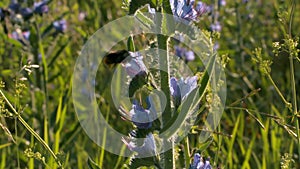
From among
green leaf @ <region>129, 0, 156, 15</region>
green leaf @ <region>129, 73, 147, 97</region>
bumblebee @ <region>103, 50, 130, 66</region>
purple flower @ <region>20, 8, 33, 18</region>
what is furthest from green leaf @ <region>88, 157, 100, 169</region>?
purple flower @ <region>20, 8, 33, 18</region>

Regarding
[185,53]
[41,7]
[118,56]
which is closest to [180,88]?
[118,56]

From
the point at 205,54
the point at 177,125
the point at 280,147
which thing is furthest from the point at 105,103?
the point at 177,125

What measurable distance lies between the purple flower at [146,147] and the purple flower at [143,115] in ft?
0.09

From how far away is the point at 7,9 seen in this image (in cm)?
300

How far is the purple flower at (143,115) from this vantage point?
1323 millimetres

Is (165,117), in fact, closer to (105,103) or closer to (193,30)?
(193,30)

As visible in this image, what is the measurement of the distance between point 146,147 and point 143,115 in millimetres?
77

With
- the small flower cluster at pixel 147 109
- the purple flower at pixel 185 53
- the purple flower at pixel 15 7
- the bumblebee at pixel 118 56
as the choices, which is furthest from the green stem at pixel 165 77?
the purple flower at pixel 15 7

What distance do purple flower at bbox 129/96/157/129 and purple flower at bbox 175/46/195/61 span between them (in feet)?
5.40

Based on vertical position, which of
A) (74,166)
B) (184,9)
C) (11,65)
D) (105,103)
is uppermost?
(184,9)

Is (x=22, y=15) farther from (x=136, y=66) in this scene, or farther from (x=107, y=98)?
(x=136, y=66)

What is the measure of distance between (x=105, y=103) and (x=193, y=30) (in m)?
1.40

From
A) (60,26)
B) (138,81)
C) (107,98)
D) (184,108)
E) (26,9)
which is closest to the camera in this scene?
(184,108)

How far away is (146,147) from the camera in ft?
4.43
